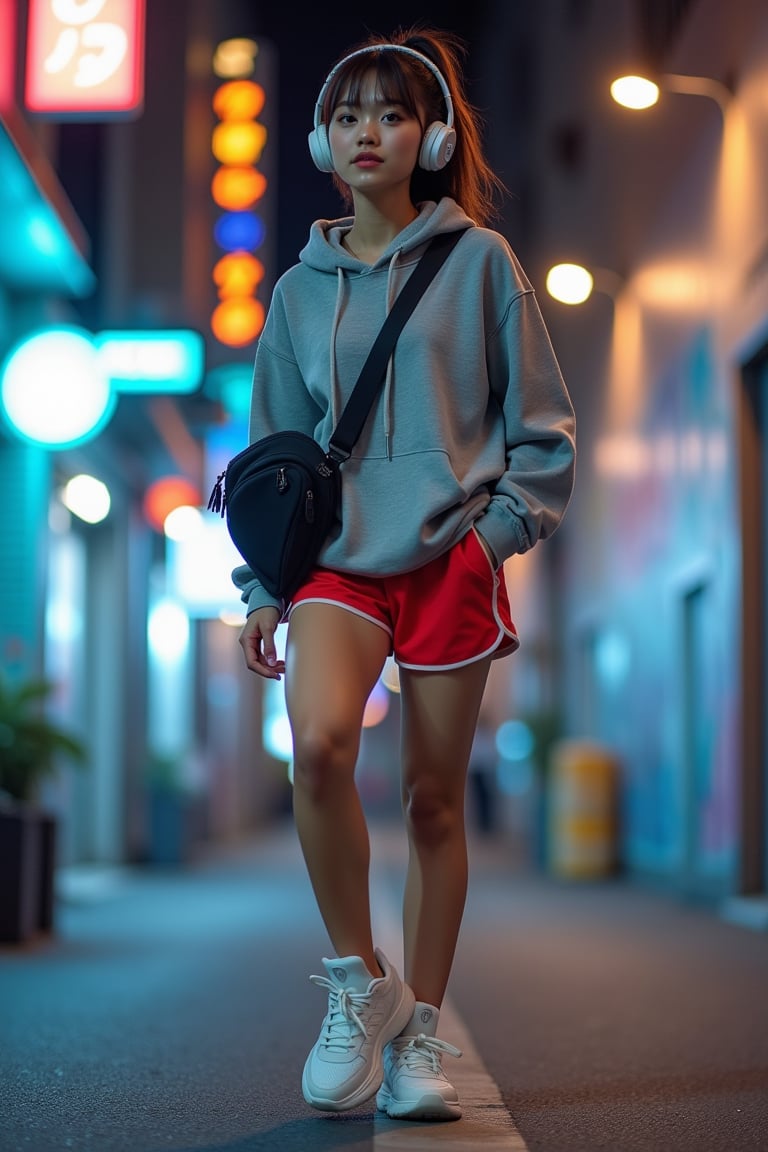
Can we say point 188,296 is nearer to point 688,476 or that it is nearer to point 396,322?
point 688,476

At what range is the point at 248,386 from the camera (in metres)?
14.3

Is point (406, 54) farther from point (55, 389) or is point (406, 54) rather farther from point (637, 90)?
point (55, 389)

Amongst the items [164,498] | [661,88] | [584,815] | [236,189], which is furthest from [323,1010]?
[236,189]

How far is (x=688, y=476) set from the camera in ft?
32.1

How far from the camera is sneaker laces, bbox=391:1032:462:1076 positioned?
2555 mm

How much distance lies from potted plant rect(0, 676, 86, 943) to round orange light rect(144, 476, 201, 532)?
231 inches

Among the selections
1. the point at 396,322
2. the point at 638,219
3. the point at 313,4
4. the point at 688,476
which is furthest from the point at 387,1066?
the point at 313,4

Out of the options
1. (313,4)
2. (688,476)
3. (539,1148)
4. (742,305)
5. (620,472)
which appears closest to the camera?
(539,1148)

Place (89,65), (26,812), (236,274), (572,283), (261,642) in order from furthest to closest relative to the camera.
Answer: (236,274) → (572,283) → (89,65) → (26,812) → (261,642)

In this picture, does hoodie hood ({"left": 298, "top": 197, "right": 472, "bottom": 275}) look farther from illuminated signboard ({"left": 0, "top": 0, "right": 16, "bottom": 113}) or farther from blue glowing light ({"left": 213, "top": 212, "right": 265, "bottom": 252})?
blue glowing light ({"left": 213, "top": 212, "right": 265, "bottom": 252})

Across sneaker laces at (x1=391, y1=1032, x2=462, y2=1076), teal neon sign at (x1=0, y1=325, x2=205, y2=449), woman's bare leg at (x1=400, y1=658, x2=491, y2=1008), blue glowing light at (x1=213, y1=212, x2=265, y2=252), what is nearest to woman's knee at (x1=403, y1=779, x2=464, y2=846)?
woman's bare leg at (x1=400, y1=658, x2=491, y2=1008)

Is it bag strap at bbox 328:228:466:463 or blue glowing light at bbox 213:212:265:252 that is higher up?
blue glowing light at bbox 213:212:265:252

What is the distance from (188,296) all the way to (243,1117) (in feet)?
36.9

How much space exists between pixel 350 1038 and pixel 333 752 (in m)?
0.45
